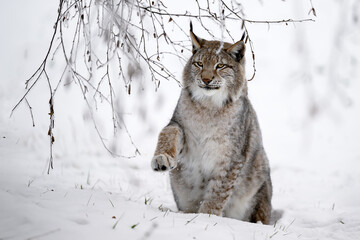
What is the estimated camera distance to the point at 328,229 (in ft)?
11.0

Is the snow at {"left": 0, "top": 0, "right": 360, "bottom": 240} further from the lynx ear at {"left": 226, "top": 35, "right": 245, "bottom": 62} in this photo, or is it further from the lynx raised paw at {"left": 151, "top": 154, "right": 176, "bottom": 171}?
the lynx ear at {"left": 226, "top": 35, "right": 245, "bottom": 62}

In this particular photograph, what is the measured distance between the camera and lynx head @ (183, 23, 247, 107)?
3418 mm

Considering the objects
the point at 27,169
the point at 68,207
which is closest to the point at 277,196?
the point at 27,169

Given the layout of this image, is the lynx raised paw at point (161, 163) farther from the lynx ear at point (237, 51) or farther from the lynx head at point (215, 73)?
the lynx ear at point (237, 51)

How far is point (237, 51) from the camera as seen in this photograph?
3553mm

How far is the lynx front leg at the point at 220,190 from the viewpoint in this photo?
10.9 feet

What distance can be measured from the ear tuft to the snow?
337 millimetres

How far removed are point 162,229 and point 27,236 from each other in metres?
0.76

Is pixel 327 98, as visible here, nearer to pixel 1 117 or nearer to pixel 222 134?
pixel 222 134

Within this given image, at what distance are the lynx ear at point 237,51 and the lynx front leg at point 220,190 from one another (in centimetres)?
100

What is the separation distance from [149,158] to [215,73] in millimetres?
3729

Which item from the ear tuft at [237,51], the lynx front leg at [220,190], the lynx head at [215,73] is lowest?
the lynx front leg at [220,190]

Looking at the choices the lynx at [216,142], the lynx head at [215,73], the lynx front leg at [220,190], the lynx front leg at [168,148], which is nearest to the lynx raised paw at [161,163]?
the lynx front leg at [168,148]

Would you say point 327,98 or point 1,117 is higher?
point 327,98
